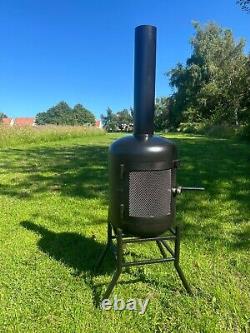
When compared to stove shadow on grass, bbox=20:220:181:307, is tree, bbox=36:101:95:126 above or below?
above

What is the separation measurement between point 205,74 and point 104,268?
3876 cm

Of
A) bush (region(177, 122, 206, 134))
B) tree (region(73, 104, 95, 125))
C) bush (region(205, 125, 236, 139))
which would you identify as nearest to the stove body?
bush (region(205, 125, 236, 139))

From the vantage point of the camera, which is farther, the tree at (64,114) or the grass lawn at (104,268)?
the tree at (64,114)

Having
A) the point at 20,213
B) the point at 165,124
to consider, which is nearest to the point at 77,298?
the point at 20,213

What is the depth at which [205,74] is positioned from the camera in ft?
128

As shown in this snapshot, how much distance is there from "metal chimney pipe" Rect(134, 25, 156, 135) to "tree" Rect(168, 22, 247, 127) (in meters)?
32.1

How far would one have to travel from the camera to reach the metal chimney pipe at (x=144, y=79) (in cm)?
251

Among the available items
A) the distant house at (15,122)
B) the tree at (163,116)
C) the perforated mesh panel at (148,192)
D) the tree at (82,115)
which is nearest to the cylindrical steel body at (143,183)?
the perforated mesh panel at (148,192)

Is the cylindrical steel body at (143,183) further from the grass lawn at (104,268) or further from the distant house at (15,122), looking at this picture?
the distant house at (15,122)

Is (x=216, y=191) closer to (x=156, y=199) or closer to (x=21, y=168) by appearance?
(x=156, y=199)

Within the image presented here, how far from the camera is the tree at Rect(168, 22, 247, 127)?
117ft

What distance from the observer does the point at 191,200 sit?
5125mm

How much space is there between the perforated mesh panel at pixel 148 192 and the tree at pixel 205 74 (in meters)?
32.3

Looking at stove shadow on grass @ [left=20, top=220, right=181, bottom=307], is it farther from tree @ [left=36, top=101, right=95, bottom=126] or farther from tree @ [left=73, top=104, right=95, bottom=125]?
tree @ [left=36, top=101, right=95, bottom=126]
